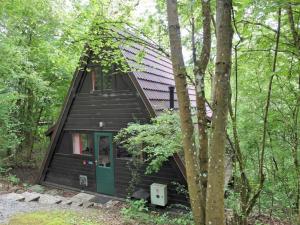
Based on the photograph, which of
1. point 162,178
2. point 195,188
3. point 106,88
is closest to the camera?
point 195,188

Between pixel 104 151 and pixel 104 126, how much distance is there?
0.81 m

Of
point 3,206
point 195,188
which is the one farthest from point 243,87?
point 3,206

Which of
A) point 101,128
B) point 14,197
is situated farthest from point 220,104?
point 101,128

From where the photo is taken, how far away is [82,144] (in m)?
9.25

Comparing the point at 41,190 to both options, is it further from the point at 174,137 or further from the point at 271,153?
the point at 271,153

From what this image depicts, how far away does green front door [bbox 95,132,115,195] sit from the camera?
8562 millimetres

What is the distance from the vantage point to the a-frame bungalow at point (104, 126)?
25.0 feet

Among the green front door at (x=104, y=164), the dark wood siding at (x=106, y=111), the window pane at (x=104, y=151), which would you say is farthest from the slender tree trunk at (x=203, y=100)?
the window pane at (x=104, y=151)

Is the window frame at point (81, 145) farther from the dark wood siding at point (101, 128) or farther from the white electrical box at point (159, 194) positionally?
the white electrical box at point (159, 194)

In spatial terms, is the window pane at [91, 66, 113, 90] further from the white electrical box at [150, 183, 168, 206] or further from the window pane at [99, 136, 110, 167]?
the white electrical box at [150, 183, 168, 206]

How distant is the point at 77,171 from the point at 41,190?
1.32 meters

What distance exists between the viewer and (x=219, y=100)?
212 centimetres

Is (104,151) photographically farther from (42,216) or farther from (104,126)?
(42,216)

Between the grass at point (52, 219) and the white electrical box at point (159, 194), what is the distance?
95.2 inches
